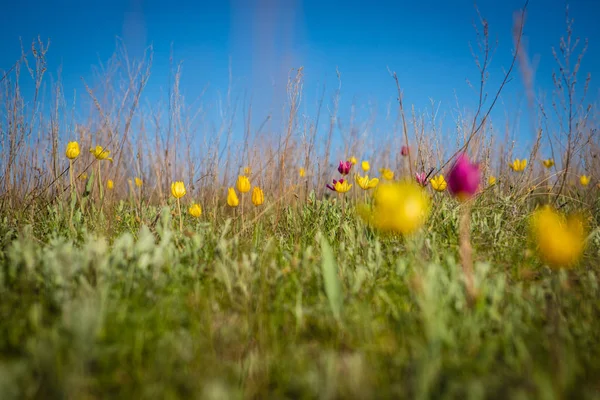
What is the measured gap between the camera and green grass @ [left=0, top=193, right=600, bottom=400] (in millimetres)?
740

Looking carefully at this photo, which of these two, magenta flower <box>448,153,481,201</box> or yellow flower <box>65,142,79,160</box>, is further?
yellow flower <box>65,142,79,160</box>

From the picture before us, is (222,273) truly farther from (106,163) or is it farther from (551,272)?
(106,163)

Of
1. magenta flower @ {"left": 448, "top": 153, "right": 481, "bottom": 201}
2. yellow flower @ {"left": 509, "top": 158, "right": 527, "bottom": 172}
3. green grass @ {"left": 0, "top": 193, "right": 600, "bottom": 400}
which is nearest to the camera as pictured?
green grass @ {"left": 0, "top": 193, "right": 600, "bottom": 400}

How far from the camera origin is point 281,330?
3.45 ft

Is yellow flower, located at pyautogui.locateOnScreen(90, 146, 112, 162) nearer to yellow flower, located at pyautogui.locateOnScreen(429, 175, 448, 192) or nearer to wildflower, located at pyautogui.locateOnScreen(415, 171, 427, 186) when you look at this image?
wildflower, located at pyautogui.locateOnScreen(415, 171, 427, 186)

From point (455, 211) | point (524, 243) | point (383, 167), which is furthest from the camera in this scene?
point (383, 167)

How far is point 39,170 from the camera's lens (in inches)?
108

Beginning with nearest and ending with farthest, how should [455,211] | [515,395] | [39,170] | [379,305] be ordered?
[515,395] → [379,305] → [455,211] → [39,170]

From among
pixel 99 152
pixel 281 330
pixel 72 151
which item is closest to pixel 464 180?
pixel 281 330

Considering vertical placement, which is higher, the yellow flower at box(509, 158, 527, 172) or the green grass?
the yellow flower at box(509, 158, 527, 172)

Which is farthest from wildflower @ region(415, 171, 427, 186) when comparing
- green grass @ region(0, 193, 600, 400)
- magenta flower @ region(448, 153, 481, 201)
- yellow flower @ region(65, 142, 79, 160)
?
yellow flower @ region(65, 142, 79, 160)

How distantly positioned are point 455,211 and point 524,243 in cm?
37

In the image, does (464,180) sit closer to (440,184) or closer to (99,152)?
(440,184)

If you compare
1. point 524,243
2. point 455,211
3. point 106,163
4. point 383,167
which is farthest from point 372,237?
point 383,167
